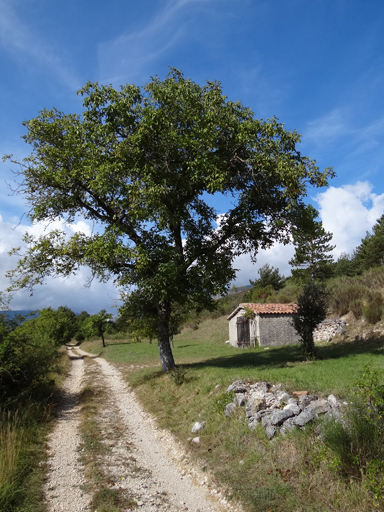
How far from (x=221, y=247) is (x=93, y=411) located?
9.14m

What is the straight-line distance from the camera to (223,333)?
37062 mm

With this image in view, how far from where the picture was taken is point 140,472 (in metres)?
6.23

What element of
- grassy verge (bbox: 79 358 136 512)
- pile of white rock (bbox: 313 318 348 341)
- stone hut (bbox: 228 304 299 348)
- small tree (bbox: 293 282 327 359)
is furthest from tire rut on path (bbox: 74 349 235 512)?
stone hut (bbox: 228 304 299 348)

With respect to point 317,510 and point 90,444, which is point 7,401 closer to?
point 90,444

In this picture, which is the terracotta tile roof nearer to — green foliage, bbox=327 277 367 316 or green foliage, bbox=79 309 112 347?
green foliage, bbox=327 277 367 316

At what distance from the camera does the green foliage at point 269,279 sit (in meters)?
53.8

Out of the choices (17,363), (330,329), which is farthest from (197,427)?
(330,329)

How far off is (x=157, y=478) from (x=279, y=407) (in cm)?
271

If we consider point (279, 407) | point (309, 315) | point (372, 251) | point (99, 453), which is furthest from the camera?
point (372, 251)

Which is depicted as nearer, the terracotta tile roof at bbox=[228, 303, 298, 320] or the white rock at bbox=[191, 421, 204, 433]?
the white rock at bbox=[191, 421, 204, 433]

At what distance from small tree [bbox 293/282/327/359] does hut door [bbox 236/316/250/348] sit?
1299 centimetres

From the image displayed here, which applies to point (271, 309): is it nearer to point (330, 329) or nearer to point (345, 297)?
point (330, 329)

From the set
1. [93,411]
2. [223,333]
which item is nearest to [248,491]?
[93,411]

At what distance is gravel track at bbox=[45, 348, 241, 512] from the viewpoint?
5.13 m
